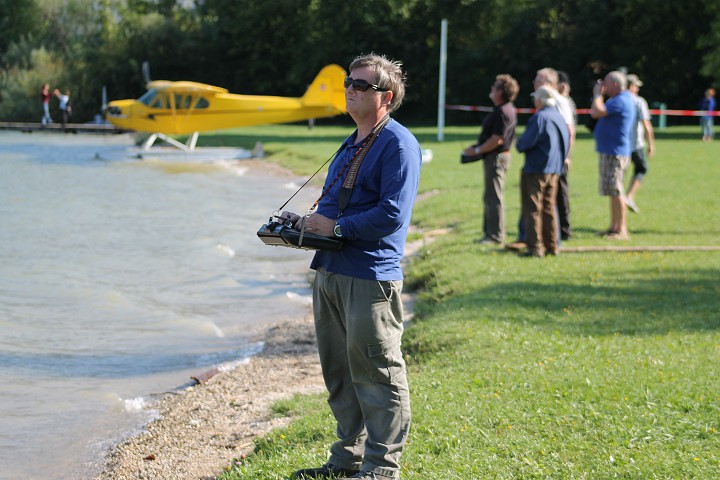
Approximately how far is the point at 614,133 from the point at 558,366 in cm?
614

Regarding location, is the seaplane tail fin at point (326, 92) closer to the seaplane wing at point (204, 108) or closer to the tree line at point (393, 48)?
the seaplane wing at point (204, 108)

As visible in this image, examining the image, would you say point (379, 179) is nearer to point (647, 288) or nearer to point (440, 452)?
point (440, 452)

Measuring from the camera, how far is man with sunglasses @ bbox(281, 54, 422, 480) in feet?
14.0

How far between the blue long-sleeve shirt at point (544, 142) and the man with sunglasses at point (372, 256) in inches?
234

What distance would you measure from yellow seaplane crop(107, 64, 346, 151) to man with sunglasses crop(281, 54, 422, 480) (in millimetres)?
29696

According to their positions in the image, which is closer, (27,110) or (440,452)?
(440,452)

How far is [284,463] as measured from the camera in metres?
5.07

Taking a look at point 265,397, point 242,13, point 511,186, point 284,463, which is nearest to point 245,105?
point 511,186

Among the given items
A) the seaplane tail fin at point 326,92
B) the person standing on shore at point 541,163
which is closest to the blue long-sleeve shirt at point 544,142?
the person standing on shore at point 541,163

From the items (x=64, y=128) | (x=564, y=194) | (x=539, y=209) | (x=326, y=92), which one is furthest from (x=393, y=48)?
(x=539, y=209)

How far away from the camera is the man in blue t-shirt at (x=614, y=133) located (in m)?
11.8

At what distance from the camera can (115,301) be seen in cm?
1106

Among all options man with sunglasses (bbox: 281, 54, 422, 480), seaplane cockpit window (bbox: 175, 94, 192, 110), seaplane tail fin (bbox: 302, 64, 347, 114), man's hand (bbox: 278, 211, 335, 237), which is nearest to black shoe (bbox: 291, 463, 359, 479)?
man with sunglasses (bbox: 281, 54, 422, 480)

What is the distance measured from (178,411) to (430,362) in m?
1.99
